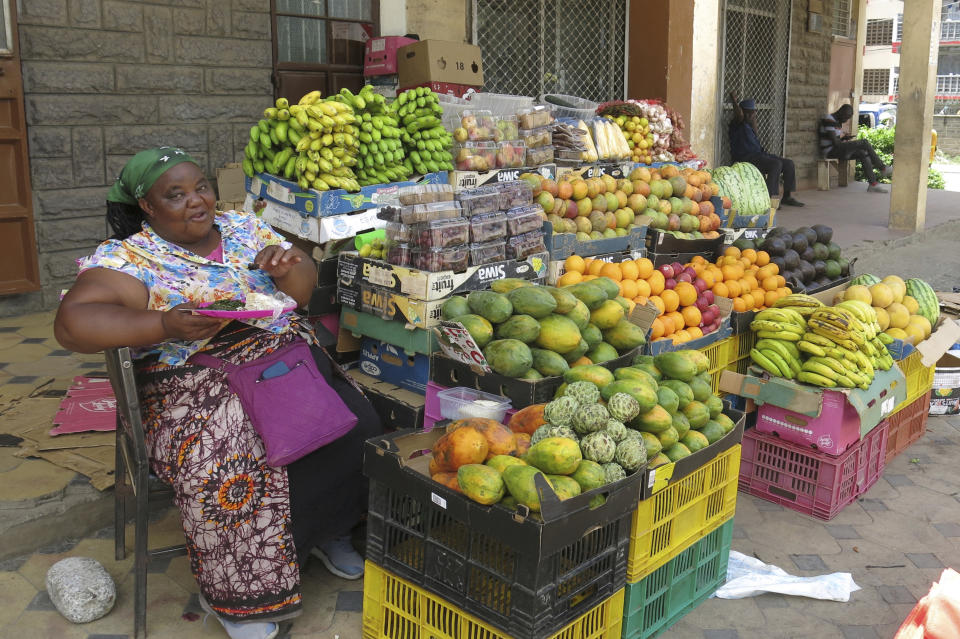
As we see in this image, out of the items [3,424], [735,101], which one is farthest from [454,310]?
[735,101]

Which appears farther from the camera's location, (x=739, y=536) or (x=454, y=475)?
(x=739, y=536)

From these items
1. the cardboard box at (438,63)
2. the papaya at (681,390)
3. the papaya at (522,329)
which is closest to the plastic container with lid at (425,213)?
the papaya at (522,329)

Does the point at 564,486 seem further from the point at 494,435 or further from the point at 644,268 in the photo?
the point at 644,268

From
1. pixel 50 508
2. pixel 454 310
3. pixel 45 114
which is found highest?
pixel 45 114

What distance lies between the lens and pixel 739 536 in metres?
3.73

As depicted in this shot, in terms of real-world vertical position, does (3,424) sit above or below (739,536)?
above

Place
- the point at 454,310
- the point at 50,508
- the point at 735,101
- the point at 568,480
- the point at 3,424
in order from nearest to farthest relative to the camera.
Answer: the point at 568,480
the point at 50,508
the point at 454,310
the point at 3,424
the point at 735,101

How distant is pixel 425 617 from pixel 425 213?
73.7 inches

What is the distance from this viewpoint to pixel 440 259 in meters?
3.78

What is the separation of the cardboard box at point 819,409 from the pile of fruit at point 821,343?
6cm

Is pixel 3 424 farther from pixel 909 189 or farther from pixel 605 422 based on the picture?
pixel 909 189

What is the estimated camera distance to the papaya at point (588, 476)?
2441 millimetres

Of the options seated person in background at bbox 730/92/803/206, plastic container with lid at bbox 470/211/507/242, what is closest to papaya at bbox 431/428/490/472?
plastic container with lid at bbox 470/211/507/242

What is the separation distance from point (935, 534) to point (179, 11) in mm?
5942
